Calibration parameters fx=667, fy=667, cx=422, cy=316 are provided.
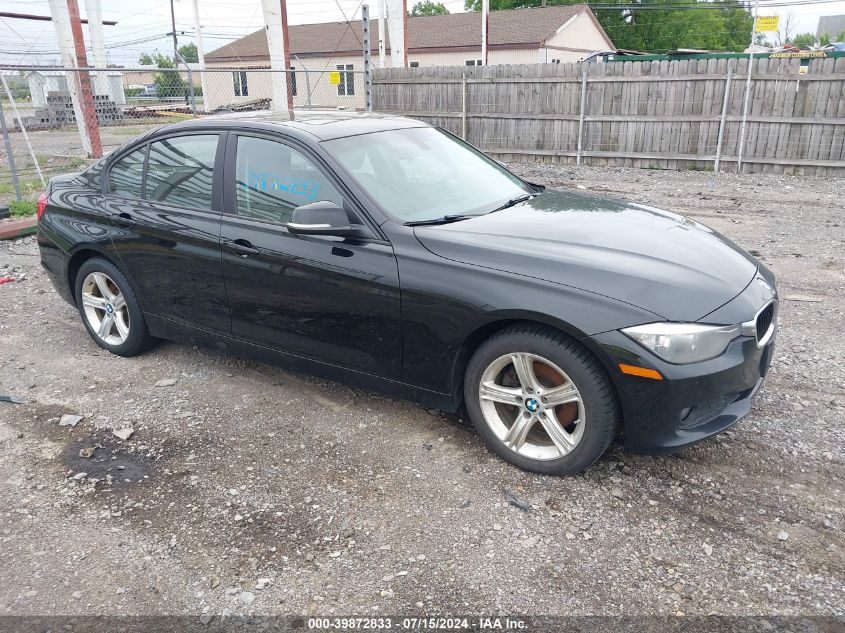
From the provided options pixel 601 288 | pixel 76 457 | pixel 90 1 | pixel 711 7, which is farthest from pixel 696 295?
pixel 711 7

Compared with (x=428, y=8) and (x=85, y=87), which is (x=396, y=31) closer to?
(x=85, y=87)

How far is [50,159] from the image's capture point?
15727 millimetres

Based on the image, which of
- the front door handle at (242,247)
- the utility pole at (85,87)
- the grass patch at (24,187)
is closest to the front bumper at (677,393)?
the front door handle at (242,247)

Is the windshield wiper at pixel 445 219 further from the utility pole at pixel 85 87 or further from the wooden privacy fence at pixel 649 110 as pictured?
the utility pole at pixel 85 87

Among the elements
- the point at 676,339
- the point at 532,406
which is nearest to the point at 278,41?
the point at 532,406

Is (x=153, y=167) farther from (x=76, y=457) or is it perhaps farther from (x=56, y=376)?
(x=76, y=457)

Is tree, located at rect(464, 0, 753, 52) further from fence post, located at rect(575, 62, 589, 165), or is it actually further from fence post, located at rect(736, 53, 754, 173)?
fence post, located at rect(736, 53, 754, 173)

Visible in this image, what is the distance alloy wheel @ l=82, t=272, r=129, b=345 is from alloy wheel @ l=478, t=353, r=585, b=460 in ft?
9.48

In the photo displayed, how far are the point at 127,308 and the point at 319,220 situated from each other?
6.94ft

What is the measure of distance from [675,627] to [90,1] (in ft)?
68.9

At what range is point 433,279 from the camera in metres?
3.31

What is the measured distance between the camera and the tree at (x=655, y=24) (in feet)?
152

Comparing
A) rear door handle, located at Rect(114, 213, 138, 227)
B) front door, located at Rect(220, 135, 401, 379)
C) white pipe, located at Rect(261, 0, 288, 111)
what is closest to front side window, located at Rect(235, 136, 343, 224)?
front door, located at Rect(220, 135, 401, 379)

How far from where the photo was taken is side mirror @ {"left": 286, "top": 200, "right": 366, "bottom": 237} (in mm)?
3420
